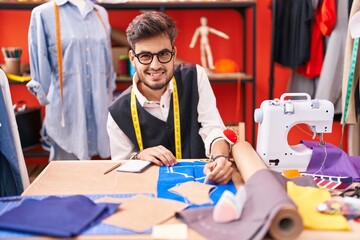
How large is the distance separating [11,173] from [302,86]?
2611mm

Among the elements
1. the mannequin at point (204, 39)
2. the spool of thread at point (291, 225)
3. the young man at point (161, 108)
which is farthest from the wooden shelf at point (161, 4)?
the spool of thread at point (291, 225)

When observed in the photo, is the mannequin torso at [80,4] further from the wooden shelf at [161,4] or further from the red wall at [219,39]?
the red wall at [219,39]

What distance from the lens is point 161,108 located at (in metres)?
2.04

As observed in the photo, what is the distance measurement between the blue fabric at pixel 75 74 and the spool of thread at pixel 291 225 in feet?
7.68

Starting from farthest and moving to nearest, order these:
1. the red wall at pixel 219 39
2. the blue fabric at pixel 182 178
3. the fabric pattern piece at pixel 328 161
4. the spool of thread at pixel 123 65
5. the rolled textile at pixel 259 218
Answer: the red wall at pixel 219 39 < the spool of thread at pixel 123 65 < the fabric pattern piece at pixel 328 161 < the blue fabric at pixel 182 178 < the rolled textile at pixel 259 218

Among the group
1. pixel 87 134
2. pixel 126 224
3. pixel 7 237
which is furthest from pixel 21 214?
pixel 87 134

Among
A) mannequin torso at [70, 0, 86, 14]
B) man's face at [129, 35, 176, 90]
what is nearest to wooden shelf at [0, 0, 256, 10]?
mannequin torso at [70, 0, 86, 14]

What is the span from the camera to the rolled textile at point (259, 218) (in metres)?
1.06

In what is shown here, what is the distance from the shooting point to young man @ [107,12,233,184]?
1.84 metres

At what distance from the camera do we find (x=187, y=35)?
13.3 ft

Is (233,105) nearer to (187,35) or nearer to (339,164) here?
(187,35)

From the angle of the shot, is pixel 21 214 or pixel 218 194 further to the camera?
pixel 218 194

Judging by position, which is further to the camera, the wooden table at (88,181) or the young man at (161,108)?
the young man at (161,108)

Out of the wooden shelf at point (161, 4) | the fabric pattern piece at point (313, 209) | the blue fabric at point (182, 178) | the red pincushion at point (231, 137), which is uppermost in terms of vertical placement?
the wooden shelf at point (161, 4)
